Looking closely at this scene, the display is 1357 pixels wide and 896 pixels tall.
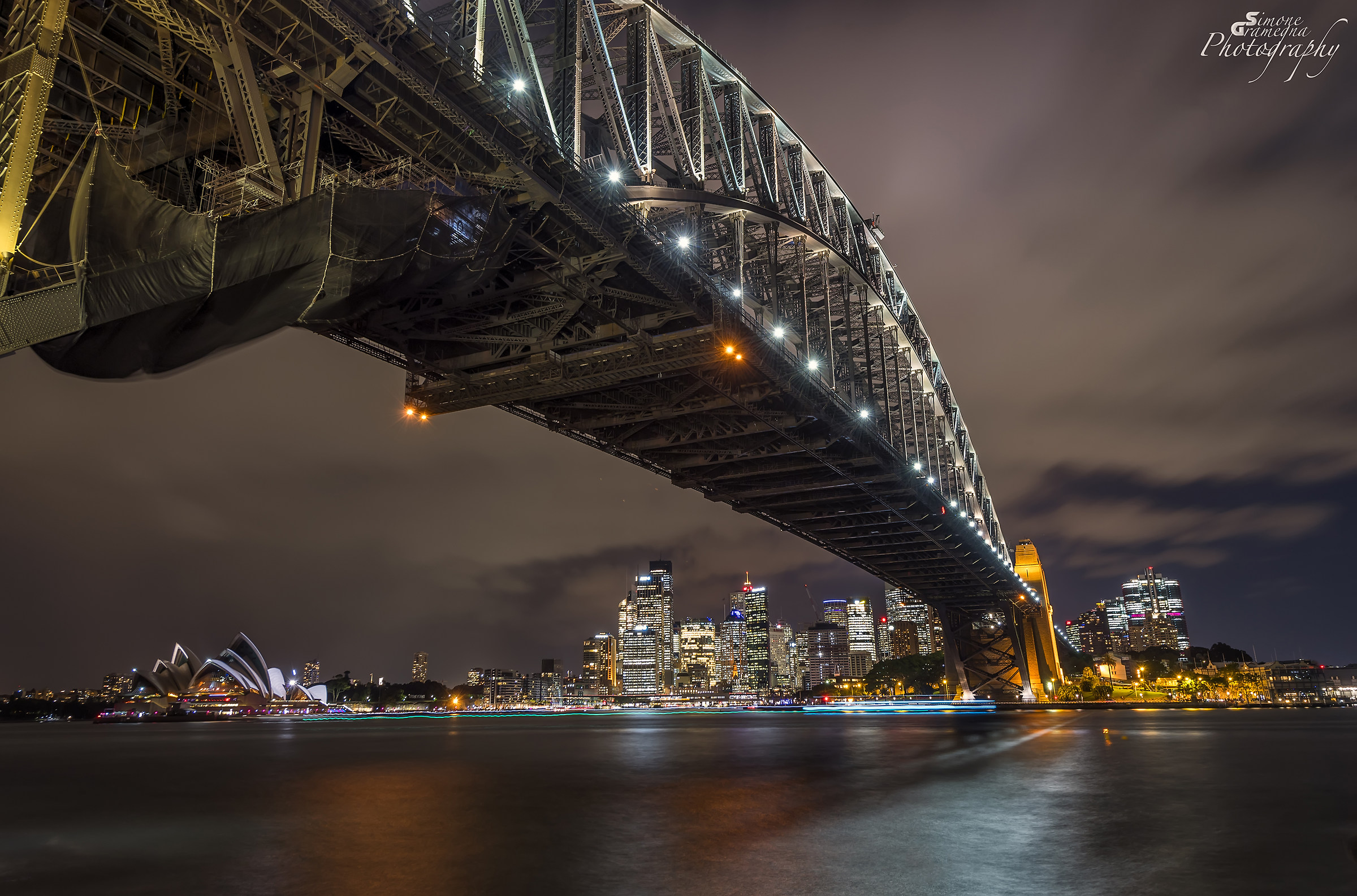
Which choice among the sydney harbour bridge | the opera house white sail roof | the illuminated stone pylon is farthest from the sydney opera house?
the illuminated stone pylon

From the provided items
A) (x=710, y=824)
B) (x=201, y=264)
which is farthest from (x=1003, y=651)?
(x=201, y=264)

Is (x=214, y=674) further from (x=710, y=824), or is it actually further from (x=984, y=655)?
(x=710, y=824)

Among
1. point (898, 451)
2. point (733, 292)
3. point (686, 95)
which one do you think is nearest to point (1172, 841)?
point (733, 292)

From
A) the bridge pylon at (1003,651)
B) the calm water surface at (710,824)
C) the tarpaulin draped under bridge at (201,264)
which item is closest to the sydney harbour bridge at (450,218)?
the tarpaulin draped under bridge at (201,264)

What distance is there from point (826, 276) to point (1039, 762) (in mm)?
29926

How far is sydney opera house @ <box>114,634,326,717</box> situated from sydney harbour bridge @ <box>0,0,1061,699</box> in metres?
99.5

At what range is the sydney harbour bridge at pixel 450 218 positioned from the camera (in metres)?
15.7

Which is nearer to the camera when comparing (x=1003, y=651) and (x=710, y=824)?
(x=710, y=824)

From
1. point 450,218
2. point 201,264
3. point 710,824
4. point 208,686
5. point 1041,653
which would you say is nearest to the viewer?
point 710,824

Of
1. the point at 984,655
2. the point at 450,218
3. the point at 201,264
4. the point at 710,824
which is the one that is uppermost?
the point at 450,218

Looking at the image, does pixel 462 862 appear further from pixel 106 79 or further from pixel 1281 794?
pixel 106 79

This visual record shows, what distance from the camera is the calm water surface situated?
8.52 m

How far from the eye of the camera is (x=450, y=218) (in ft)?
65.7

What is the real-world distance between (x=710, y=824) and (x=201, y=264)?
1357 centimetres
